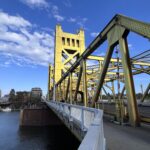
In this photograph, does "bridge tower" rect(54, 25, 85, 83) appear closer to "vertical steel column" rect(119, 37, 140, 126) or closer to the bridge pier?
the bridge pier

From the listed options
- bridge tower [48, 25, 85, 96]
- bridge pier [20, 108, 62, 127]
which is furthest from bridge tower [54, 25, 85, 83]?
bridge pier [20, 108, 62, 127]

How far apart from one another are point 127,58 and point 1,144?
2024cm

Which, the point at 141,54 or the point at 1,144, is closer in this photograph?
the point at 141,54

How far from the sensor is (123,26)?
344 inches

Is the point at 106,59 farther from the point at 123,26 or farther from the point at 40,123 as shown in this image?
the point at 40,123

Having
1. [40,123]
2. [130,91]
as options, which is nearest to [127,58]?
[130,91]

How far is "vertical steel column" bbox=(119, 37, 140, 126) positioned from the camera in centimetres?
789

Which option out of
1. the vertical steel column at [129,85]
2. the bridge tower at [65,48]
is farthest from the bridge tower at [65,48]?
the vertical steel column at [129,85]

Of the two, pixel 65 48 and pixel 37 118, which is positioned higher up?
pixel 65 48

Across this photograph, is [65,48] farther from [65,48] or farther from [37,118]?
[37,118]

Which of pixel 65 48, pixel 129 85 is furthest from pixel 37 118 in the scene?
pixel 129 85

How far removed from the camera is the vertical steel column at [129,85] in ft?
25.9

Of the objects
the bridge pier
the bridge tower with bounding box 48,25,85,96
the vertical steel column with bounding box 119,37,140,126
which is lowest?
the bridge pier

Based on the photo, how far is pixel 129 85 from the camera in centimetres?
832
